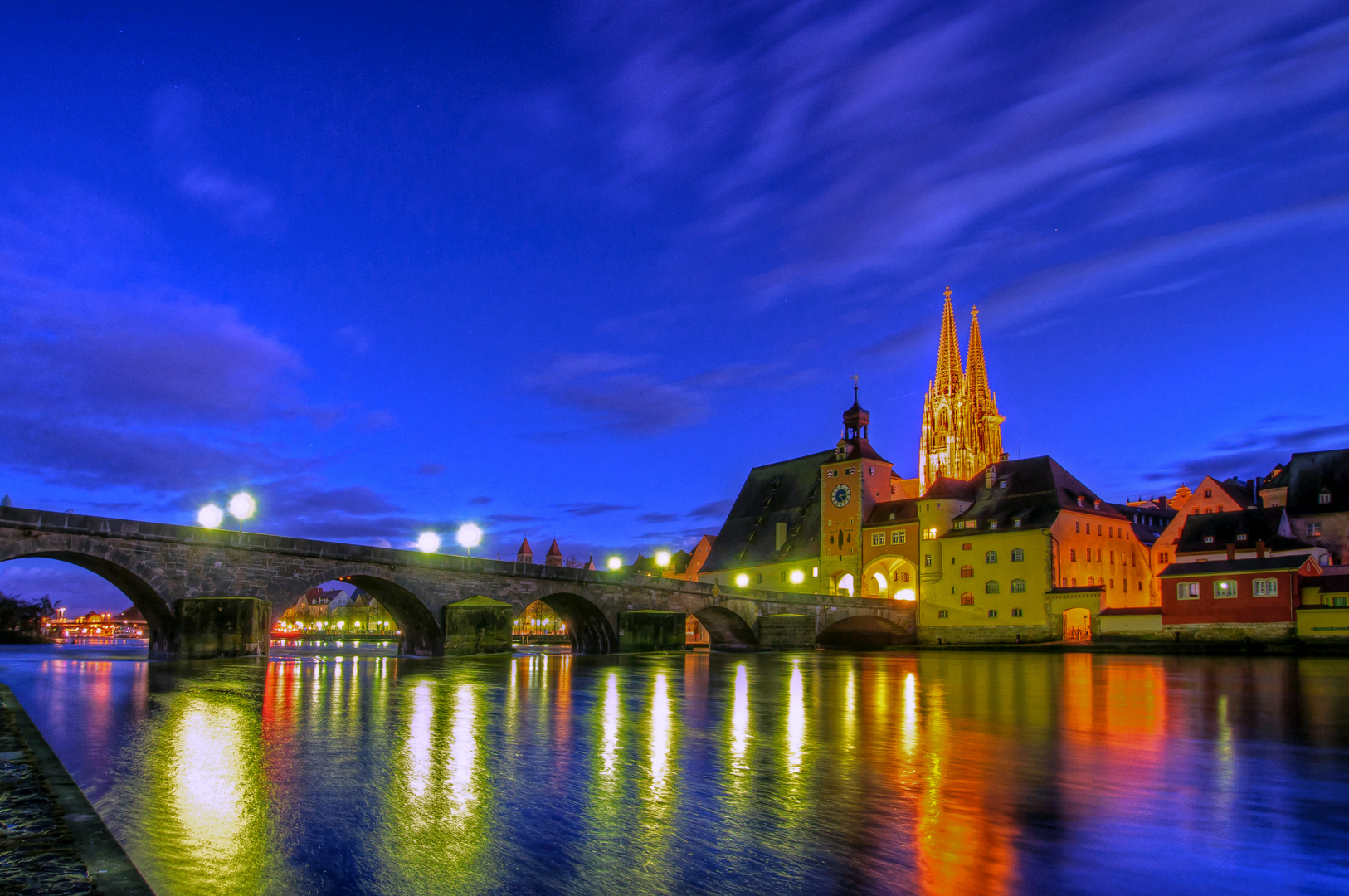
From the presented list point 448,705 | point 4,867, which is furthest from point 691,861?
point 448,705

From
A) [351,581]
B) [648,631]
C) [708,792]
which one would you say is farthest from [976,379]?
[708,792]

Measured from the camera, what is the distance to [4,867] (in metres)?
5.46

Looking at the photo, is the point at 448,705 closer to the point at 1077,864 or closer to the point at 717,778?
the point at 717,778

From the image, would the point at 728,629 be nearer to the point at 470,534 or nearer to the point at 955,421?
the point at 470,534

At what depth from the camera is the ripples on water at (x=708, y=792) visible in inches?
257

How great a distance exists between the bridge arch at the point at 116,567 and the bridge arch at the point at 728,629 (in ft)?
103

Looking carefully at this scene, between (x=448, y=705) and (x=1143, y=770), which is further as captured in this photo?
(x=448, y=705)

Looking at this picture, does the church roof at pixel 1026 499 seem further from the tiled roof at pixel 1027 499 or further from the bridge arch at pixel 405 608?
the bridge arch at pixel 405 608

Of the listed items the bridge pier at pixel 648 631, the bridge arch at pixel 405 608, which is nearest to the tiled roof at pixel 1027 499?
the bridge pier at pixel 648 631

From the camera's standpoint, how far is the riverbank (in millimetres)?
5137

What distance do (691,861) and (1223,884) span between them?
3648 mm

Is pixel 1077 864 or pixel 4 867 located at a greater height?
pixel 4 867

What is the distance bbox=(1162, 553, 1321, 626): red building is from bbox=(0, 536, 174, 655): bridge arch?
55216 mm

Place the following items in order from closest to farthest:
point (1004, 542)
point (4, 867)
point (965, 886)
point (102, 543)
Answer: point (4, 867)
point (965, 886)
point (102, 543)
point (1004, 542)
